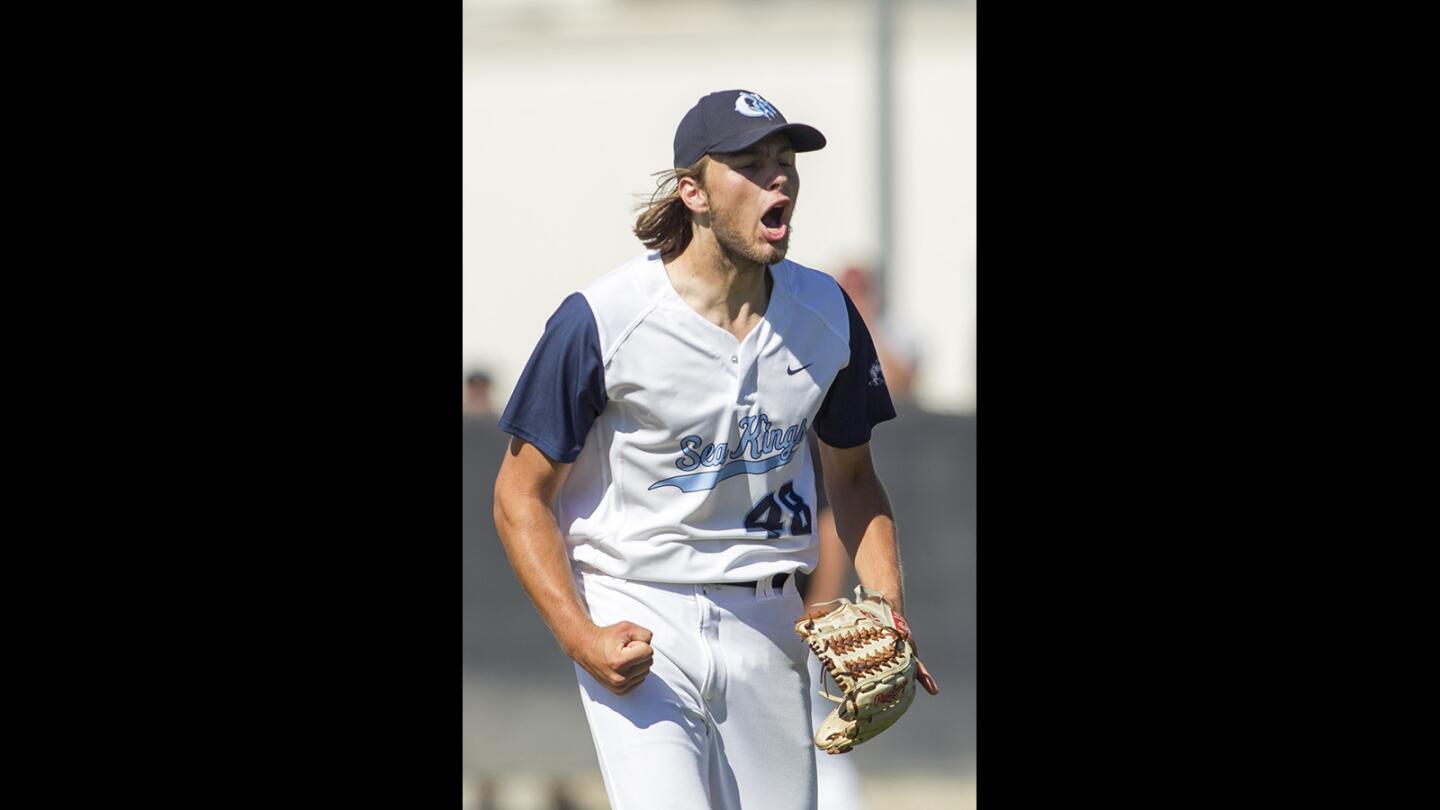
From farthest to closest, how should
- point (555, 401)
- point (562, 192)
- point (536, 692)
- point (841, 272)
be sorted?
point (562, 192) < point (841, 272) < point (536, 692) < point (555, 401)

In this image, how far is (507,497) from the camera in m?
4.16

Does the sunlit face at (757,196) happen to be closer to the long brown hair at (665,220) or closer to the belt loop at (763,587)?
the long brown hair at (665,220)

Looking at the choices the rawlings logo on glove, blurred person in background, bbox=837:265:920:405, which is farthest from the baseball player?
blurred person in background, bbox=837:265:920:405

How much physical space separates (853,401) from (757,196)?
70 centimetres

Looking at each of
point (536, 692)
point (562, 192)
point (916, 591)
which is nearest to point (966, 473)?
point (916, 591)

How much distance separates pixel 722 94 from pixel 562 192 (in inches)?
469

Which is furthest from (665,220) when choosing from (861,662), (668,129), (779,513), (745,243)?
(668,129)

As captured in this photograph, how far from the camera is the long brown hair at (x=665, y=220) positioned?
4.32 m

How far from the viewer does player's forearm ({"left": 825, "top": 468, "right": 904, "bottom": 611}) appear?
4.34 meters

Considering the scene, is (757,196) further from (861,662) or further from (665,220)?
(861,662)

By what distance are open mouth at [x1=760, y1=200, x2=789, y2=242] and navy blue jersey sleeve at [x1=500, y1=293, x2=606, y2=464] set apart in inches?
19.8

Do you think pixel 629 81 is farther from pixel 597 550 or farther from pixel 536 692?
pixel 597 550

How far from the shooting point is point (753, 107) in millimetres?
4090

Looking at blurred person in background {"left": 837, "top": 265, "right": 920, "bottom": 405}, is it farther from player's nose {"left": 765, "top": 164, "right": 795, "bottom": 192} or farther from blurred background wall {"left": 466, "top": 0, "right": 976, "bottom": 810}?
player's nose {"left": 765, "top": 164, "right": 795, "bottom": 192}
